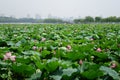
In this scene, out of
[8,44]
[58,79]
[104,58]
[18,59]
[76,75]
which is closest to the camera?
[58,79]

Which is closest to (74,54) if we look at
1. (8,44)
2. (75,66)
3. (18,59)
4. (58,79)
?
(75,66)

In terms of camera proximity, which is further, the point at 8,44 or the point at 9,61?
the point at 8,44

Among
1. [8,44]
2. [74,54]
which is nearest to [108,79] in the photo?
[74,54]

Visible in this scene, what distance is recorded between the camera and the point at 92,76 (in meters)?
2.36

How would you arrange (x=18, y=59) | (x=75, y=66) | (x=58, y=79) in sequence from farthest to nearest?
(x=18, y=59), (x=75, y=66), (x=58, y=79)

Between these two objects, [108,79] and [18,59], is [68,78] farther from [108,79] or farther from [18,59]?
[18,59]

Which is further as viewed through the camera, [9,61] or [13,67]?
[9,61]

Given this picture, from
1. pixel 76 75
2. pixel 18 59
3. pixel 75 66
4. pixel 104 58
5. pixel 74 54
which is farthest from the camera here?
pixel 104 58

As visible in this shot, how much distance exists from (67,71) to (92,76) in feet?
0.78

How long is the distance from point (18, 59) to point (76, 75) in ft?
2.71

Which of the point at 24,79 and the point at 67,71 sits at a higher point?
the point at 67,71

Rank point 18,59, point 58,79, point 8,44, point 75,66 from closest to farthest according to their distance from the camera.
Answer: point 58,79, point 75,66, point 18,59, point 8,44

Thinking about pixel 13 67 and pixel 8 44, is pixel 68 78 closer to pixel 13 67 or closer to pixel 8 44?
pixel 13 67

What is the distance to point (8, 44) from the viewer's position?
192 inches
